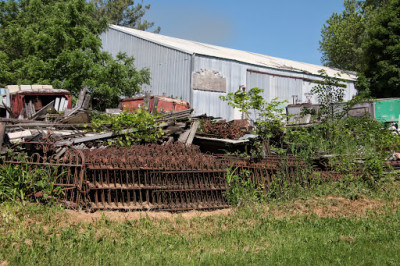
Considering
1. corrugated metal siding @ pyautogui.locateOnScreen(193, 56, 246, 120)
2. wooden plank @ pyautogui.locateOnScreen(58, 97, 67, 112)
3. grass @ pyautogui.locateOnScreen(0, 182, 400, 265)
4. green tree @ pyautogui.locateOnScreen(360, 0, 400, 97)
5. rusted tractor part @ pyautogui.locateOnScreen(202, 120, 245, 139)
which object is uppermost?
green tree @ pyautogui.locateOnScreen(360, 0, 400, 97)

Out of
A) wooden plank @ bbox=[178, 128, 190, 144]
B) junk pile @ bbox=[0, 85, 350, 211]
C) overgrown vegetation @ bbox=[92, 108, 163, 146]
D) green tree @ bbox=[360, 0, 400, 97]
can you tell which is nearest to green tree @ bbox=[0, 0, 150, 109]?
overgrown vegetation @ bbox=[92, 108, 163, 146]

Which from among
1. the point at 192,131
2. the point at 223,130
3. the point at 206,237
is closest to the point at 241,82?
the point at 223,130

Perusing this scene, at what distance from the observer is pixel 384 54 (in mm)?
28031

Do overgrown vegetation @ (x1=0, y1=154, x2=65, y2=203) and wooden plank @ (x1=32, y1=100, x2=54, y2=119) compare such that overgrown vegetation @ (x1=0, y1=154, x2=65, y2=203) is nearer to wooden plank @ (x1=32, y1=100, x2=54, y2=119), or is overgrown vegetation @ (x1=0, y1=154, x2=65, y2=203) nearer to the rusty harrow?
the rusty harrow

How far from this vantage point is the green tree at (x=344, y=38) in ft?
144

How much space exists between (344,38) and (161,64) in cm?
3238

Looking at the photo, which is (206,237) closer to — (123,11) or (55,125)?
(55,125)

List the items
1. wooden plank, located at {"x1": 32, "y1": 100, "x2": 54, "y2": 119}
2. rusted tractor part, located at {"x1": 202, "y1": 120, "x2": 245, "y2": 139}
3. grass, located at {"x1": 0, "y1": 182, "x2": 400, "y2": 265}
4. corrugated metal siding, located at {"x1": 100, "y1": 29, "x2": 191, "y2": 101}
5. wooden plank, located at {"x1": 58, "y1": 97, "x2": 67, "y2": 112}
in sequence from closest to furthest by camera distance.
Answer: grass, located at {"x1": 0, "y1": 182, "x2": 400, "y2": 265}
rusted tractor part, located at {"x1": 202, "y1": 120, "x2": 245, "y2": 139}
wooden plank, located at {"x1": 32, "y1": 100, "x2": 54, "y2": 119}
wooden plank, located at {"x1": 58, "y1": 97, "x2": 67, "y2": 112}
corrugated metal siding, located at {"x1": 100, "y1": 29, "x2": 191, "y2": 101}

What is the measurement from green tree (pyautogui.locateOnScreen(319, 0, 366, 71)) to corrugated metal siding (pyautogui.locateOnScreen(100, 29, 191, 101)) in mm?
30206

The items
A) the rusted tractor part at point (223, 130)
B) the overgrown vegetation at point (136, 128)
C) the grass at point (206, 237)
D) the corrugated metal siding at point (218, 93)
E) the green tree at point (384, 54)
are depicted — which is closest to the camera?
the grass at point (206, 237)

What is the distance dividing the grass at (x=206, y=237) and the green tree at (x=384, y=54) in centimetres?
2324

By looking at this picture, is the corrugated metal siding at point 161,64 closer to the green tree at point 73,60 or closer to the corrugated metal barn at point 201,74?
the corrugated metal barn at point 201,74

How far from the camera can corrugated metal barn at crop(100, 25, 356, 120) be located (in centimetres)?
1911

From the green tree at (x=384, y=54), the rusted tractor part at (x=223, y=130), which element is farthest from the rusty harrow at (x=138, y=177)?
the green tree at (x=384, y=54)
